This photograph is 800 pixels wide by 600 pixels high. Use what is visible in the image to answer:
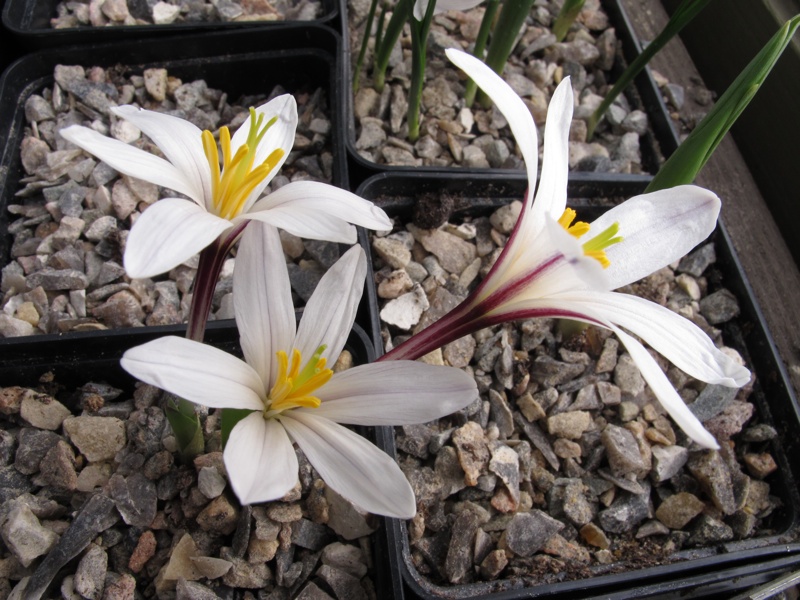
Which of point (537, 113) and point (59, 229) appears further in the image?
point (537, 113)

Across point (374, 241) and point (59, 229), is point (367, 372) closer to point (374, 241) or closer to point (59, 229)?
point (374, 241)

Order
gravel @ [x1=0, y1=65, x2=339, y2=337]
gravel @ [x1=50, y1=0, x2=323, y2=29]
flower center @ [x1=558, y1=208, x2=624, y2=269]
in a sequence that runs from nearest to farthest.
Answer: flower center @ [x1=558, y1=208, x2=624, y2=269] < gravel @ [x1=0, y1=65, x2=339, y2=337] < gravel @ [x1=50, y1=0, x2=323, y2=29]

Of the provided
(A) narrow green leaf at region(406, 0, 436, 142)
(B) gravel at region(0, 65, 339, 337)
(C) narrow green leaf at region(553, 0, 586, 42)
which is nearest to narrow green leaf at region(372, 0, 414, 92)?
(A) narrow green leaf at region(406, 0, 436, 142)

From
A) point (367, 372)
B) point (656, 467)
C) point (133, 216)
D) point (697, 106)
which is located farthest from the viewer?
point (697, 106)

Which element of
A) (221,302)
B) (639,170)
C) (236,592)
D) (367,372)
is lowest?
(236,592)

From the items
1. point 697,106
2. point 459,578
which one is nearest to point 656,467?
point 459,578

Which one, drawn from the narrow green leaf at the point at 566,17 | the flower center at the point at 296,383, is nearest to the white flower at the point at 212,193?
the flower center at the point at 296,383

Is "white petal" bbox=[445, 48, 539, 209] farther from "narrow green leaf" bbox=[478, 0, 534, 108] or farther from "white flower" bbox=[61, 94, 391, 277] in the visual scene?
"narrow green leaf" bbox=[478, 0, 534, 108]

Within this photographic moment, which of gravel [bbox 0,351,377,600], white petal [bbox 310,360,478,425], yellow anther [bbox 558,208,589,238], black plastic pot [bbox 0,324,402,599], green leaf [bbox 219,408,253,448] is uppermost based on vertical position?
yellow anther [bbox 558,208,589,238]
